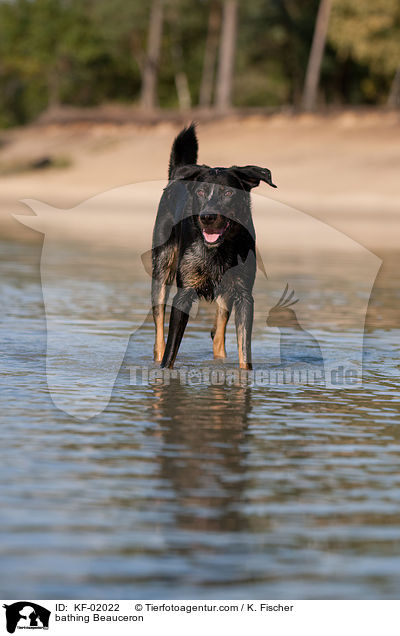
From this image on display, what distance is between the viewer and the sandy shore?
114 ft

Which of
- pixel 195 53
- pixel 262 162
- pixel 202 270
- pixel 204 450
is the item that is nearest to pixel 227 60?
pixel 262 162

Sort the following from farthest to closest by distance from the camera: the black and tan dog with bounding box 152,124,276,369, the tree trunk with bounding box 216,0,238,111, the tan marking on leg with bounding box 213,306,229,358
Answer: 1. the tree trunk with bounding box 216,0,238,111
2. the tan marking on leg with bounding box 213,306,229,358
3. the black and tan dog with bounding box 152,124,276,369

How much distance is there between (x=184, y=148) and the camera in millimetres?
9961

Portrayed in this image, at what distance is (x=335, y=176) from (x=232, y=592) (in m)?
35.7

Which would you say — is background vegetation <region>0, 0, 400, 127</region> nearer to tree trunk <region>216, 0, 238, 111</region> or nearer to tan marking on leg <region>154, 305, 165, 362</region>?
tree trunk <region>216, 0, 238, 111</region>

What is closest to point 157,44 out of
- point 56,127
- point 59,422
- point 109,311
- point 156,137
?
point 56,127

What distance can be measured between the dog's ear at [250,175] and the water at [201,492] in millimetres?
1493

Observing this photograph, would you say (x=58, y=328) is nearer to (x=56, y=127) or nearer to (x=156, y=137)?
(x=156, y=137)

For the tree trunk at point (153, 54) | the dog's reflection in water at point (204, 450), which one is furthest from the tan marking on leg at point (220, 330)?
the tree trunk at point (153, 54)

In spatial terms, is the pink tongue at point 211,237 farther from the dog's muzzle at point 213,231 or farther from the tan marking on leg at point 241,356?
the tan marking on leg at point 241,356

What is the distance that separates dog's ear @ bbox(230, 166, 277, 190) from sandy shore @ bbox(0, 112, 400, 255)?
19637 mm

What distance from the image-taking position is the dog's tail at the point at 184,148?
9.94m

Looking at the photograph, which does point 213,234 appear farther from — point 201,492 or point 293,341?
point 201,492
